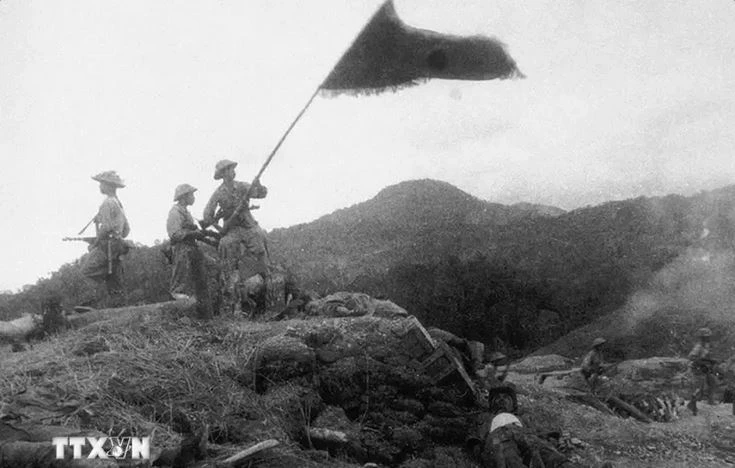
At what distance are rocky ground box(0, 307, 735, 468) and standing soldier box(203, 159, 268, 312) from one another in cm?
78

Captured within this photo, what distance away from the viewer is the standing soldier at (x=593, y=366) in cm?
1034

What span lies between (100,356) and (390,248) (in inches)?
885

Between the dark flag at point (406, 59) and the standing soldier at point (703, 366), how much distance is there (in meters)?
7.00

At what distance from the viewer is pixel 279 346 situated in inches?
225

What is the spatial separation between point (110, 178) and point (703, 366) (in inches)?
383

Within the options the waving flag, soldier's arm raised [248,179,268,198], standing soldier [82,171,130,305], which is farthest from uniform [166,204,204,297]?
the waving flag

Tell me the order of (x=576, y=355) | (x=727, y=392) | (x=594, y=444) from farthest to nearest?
(x=576, y=355), (x=727, y=392), (x=594, y=444)

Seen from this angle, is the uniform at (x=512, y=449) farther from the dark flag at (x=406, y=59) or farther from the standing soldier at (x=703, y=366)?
the standing soldier at (x=703, y=366)

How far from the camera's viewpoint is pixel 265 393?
5.46 m

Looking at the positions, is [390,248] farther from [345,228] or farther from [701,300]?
[701,300]

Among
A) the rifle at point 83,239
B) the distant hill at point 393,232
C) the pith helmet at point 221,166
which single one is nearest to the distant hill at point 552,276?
the distant hill at point 393,232

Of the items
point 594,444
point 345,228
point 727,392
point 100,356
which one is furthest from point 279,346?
point 345,228

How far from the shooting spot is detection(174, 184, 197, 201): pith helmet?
7.68 meters

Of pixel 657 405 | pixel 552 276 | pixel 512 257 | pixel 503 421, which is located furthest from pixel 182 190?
pixel 512 257
